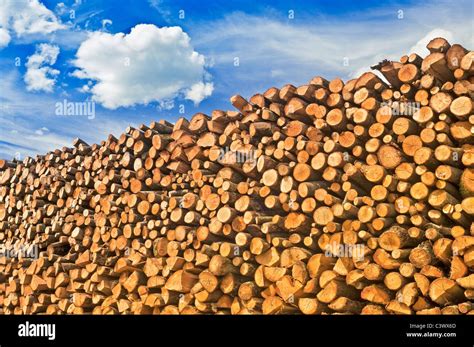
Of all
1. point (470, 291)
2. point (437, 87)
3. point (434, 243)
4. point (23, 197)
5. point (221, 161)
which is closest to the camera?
point (470, 291)

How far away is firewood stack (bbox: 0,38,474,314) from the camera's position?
12.9 feet

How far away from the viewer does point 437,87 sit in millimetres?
4125

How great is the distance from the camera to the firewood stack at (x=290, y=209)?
393 centimetres

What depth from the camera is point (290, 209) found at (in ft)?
15.0

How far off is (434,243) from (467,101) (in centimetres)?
111

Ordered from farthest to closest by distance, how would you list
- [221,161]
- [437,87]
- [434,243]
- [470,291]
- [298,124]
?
[221,161] → [298,124] → [437,87] → [434,243] → [470,291]

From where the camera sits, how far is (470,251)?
144 inches

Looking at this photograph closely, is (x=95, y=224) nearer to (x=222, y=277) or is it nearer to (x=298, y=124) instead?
(x=222, y=277)

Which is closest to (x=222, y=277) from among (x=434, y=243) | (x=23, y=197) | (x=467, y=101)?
(x=434, y=243)

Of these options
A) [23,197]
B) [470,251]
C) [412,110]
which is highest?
[412,110]
